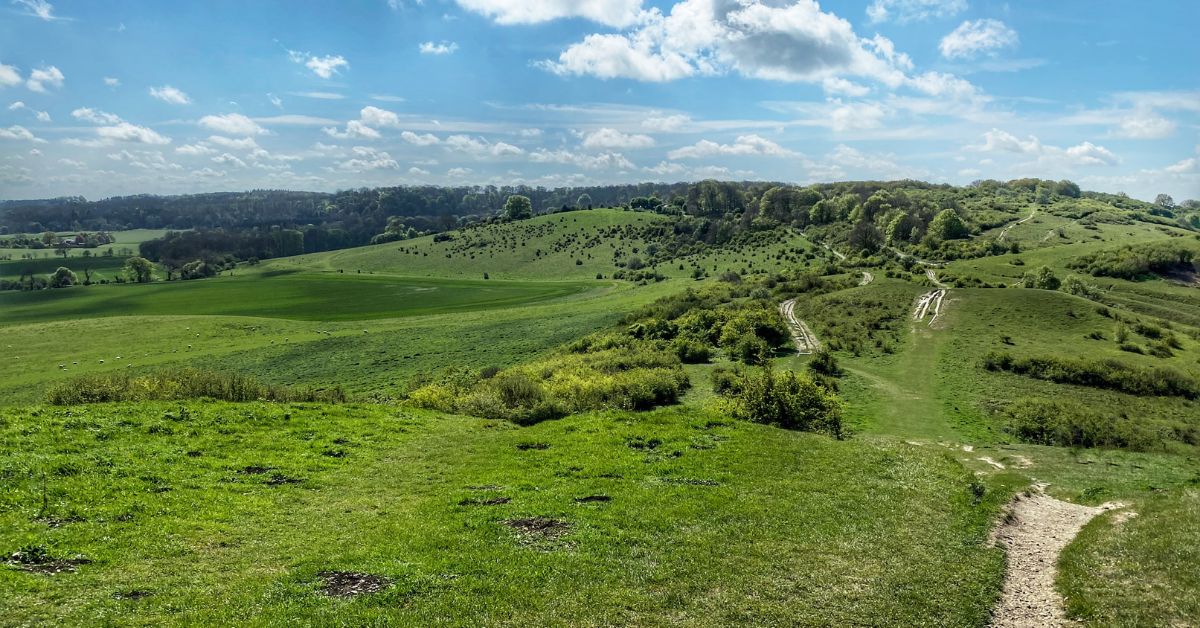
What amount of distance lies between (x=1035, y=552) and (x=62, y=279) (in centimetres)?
21184

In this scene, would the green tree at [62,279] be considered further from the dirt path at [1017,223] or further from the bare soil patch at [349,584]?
the dirt path at [1017,223]

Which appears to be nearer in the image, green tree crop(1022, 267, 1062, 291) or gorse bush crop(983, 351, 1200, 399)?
gorse bush crop(983, 351, 1200, 399)

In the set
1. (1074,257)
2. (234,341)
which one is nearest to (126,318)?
(234,341)

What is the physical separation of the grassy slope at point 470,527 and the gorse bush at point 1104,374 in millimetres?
32722

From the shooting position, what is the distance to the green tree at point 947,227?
472ft

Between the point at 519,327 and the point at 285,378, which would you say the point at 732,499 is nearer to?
the point at 285,378

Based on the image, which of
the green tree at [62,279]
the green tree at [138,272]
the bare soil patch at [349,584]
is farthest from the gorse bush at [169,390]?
the green tree at [138,272]

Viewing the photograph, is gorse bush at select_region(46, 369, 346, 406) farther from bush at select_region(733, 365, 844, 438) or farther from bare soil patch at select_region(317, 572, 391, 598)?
bush at select_region(733, 365, 844, 438)

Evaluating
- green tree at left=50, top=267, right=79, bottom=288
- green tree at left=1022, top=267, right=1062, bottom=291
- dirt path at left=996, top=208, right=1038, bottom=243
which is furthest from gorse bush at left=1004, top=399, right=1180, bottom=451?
green tree at left=50, top=267, right=79, bottom=288

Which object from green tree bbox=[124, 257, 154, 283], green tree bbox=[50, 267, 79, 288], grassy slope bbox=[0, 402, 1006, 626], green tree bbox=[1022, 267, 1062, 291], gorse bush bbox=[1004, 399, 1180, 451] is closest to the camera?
grassy slope bbox=[0, 402, 1006, 626]

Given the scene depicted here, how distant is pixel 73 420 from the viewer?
23.2 meters

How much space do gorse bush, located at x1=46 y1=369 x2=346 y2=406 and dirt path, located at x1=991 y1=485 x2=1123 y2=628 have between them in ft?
118

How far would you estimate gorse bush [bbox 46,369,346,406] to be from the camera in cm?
2891

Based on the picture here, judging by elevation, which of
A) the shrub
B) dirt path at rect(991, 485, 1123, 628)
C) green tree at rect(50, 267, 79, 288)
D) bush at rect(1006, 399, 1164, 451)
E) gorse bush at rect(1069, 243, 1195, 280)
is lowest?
bush at rect(1006, 399, 1164, 451)
